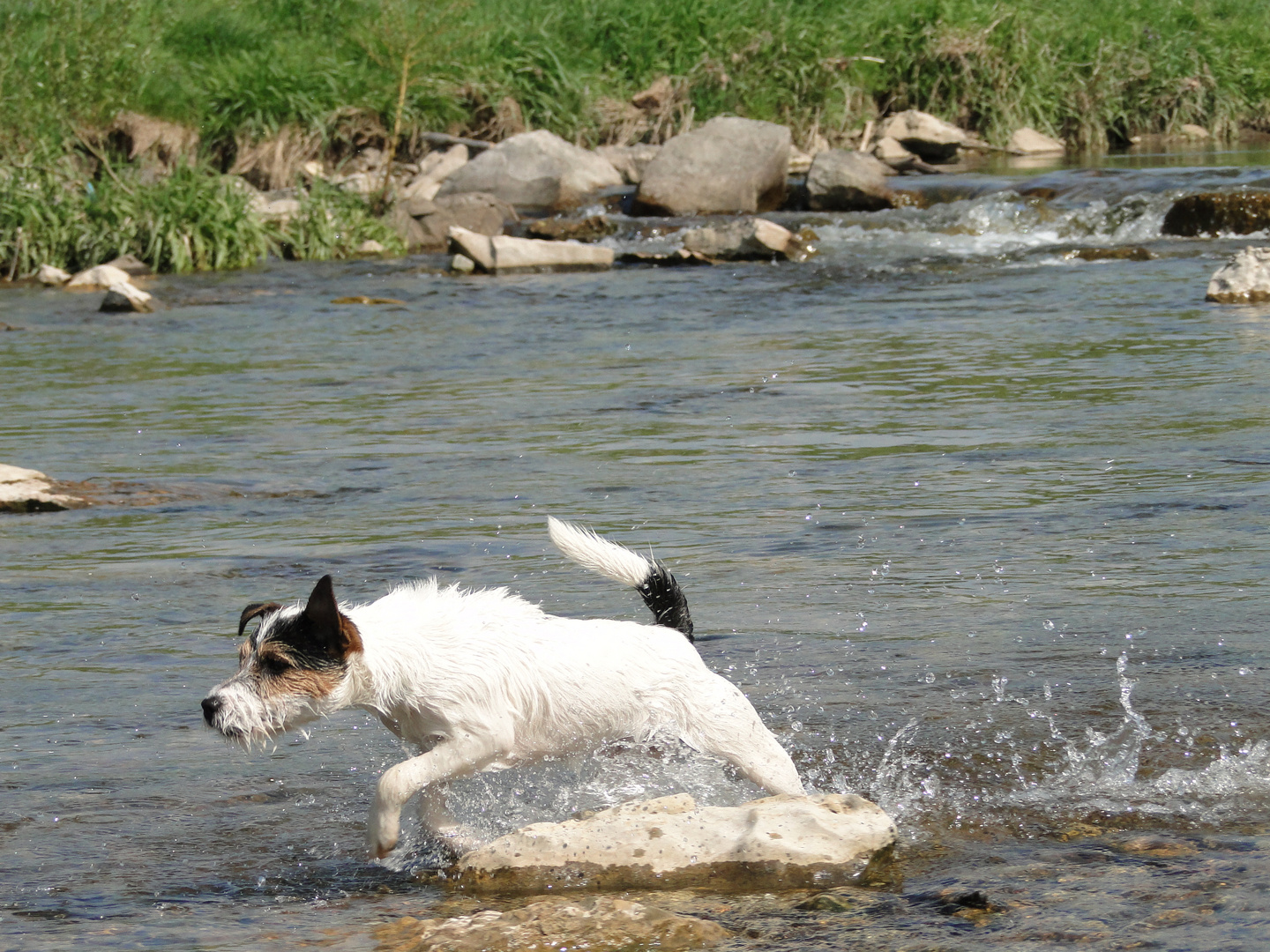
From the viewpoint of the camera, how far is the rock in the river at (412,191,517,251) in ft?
68.2

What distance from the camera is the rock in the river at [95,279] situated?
17891 mm

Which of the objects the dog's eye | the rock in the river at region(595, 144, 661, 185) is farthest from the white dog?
the rock in the river at region(595, 144, 661, 185)

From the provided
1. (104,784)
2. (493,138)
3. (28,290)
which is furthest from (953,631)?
(493,138)

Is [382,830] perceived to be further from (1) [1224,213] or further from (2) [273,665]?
(1) [1224,213]

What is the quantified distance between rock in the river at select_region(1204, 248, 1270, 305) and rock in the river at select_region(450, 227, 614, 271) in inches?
285

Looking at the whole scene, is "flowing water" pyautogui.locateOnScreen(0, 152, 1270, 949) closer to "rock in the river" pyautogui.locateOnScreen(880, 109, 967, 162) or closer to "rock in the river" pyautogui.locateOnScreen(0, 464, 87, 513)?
"rock in the river" pyautogui.locateOnScreen(0, 464, 87, 513)

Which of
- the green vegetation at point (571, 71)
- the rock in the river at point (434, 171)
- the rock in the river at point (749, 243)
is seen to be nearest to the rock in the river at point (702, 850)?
the rock in the river at point (749, 243)

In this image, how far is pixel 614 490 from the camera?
7797 mm

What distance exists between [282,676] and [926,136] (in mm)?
23547

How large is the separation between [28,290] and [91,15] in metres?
4.94

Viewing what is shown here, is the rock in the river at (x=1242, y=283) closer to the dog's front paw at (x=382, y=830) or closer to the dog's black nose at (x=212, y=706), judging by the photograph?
the dog's front paw at (x=382, y=830)

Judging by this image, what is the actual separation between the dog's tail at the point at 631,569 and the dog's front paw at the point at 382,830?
0.82 metres

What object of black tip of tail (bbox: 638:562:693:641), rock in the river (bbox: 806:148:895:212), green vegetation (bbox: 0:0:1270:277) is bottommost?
black tip of tail (bbox: 638:562:693:641)

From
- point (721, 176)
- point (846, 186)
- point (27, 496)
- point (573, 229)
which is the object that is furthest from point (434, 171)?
point (27, 496)
